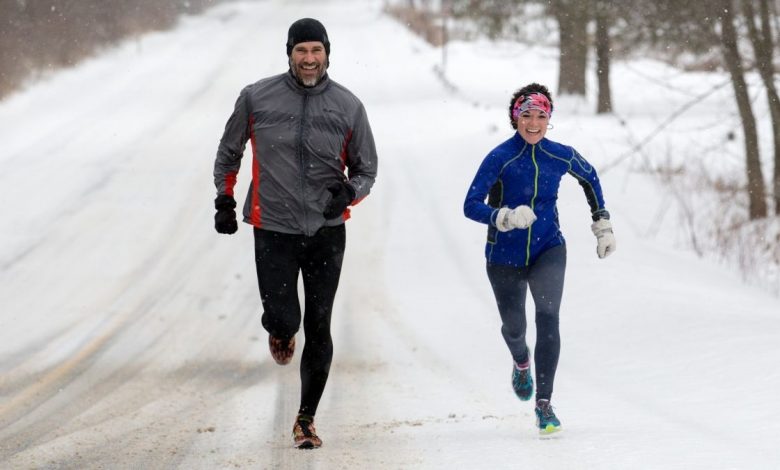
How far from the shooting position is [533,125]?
5.97 m

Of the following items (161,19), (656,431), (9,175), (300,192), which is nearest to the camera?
(300,192)

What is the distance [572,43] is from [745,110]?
9.65 metres

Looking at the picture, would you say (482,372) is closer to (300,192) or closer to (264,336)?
(264,336)

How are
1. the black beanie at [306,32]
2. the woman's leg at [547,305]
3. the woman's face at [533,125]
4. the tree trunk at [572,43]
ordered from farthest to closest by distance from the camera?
the tree trunk at [572,43] < the woman's leg at [547,305] < the woman's face at [533,125] < the black beanie at [306,32]

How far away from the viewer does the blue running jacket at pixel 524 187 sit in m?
5.99

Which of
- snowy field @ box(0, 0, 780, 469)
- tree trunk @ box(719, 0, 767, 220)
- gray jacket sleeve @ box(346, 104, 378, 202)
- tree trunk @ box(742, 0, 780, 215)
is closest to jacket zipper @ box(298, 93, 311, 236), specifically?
gray jacket sleeve @ box(346, 104, 378, 202)

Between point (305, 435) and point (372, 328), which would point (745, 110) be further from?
point (305, 435)

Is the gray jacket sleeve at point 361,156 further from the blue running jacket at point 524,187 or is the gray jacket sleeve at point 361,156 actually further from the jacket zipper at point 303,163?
the blue running jacket at point 524,187

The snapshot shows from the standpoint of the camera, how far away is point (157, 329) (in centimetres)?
1036

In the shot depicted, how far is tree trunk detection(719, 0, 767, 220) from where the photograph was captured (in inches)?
561

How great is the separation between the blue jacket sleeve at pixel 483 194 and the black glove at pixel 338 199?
1.95 feet

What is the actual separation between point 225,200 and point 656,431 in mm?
2642

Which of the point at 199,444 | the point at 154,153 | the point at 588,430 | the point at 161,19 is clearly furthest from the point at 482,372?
the point at 161,19

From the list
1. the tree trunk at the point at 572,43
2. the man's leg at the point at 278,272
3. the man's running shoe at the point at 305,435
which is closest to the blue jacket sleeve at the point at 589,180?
the man's leg at the point at 278,272
